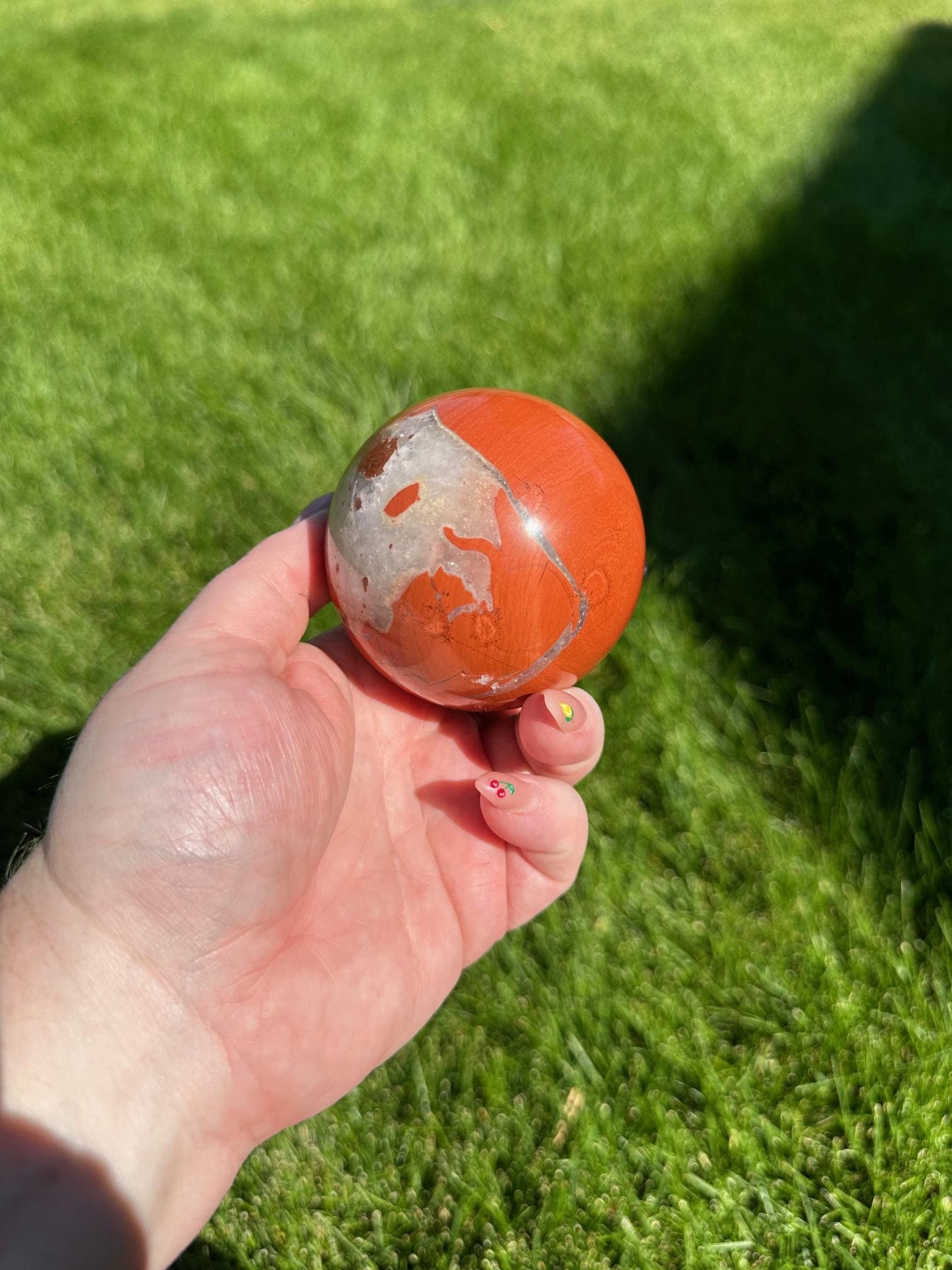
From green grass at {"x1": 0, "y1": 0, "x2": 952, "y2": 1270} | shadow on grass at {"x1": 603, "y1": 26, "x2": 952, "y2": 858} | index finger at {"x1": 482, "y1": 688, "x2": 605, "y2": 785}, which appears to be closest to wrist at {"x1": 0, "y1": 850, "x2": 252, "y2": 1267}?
green grass at {"x1": 0, "y1": 0, "x2": 952, "y2": 1270}

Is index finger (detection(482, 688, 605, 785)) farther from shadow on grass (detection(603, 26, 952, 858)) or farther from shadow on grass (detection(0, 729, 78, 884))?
shadow on grass (detection(0, 729, 78, 884))

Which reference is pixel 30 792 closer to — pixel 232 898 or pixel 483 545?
pixel 232 898

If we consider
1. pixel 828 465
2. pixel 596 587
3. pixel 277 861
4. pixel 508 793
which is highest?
pixel 596 587

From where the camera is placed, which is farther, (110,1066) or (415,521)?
(415,521)

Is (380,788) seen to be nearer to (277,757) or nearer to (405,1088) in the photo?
(277,757)

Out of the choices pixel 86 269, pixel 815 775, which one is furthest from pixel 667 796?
pixel 86 269

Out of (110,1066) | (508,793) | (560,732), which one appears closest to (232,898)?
(110,1066)
